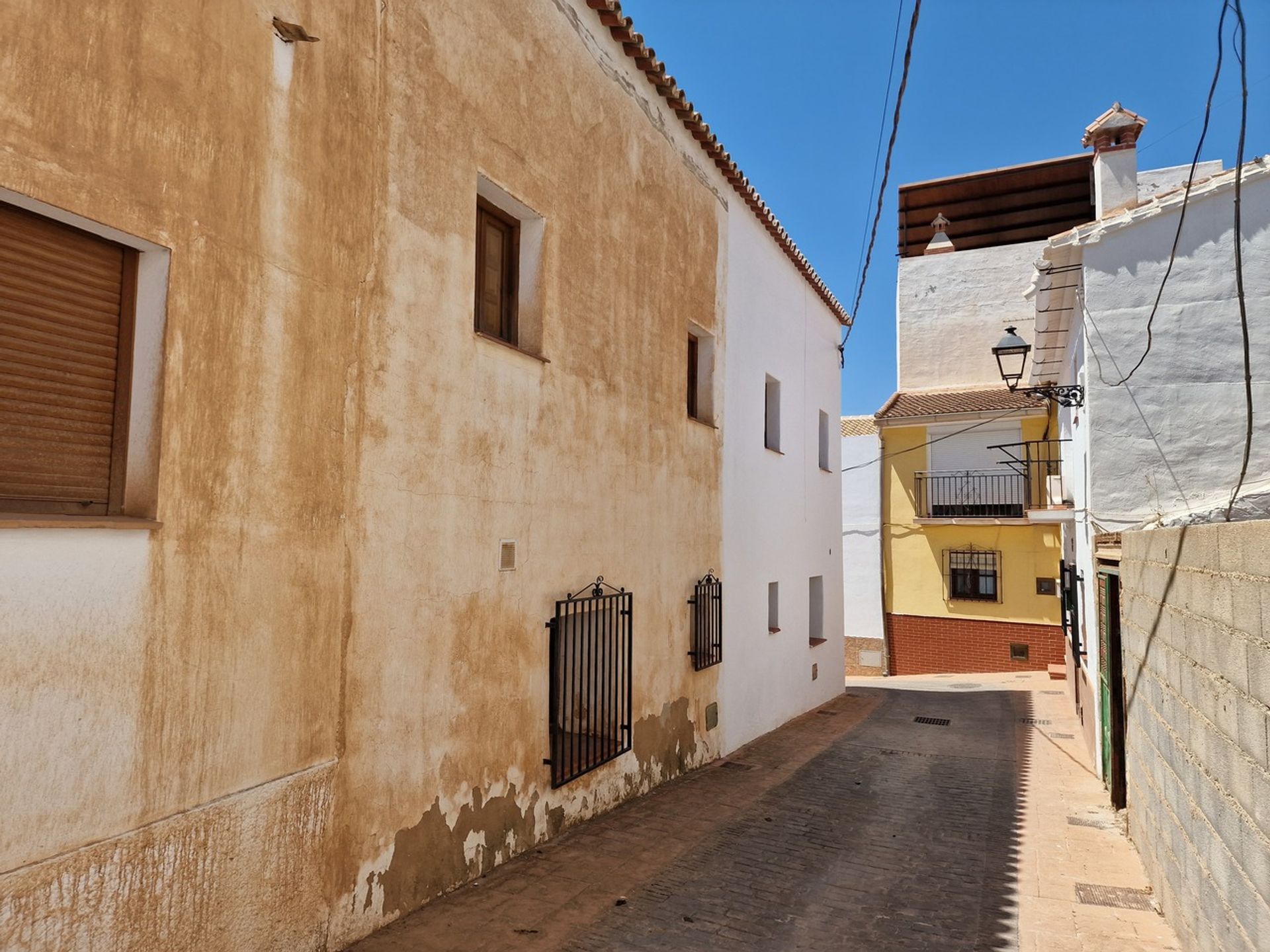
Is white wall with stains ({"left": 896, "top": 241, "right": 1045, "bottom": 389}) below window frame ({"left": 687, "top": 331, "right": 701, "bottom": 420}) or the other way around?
the other way around

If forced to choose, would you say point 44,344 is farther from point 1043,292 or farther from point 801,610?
point 801,610

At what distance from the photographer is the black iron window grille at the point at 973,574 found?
62.0 ft

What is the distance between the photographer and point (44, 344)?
3258mm

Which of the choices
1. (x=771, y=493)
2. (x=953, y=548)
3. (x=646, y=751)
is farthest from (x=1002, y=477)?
(x=646, y=751)

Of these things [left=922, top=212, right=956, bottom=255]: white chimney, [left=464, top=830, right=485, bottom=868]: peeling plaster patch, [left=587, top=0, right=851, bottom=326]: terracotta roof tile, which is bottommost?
[left=464, top=830, right=485, bottom=868]: peeling plaster patch

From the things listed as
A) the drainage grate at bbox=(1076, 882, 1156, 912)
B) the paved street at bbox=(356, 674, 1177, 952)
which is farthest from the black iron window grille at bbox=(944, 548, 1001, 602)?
the drainage grate at bbox=(1076, 882, 1156, 912)

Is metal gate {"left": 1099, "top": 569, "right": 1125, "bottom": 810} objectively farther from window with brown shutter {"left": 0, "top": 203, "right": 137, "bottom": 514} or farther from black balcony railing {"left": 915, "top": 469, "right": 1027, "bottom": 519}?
black balcony railing {"left": 915, "top": 469, "right": 1027, "bottom": 519}

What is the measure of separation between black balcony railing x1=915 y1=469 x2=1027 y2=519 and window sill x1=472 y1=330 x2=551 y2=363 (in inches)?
601

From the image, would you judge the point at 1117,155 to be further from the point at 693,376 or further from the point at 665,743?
the point at 665,743

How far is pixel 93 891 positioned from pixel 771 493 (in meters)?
9.13

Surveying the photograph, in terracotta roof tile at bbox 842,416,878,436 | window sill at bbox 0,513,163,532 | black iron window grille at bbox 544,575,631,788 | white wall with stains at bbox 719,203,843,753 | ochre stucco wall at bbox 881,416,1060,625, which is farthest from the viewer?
terracotta roof tile at bbox 842,416,878,436

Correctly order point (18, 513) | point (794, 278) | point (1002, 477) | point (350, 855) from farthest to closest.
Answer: point (1002, 477) → point (794, 278) → point (350, 855) → point (18, 513)

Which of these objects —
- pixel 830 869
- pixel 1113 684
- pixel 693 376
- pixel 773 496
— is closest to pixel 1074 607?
pixel 1113 684

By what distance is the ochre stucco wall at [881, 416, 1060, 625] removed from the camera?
1834 centimetres
